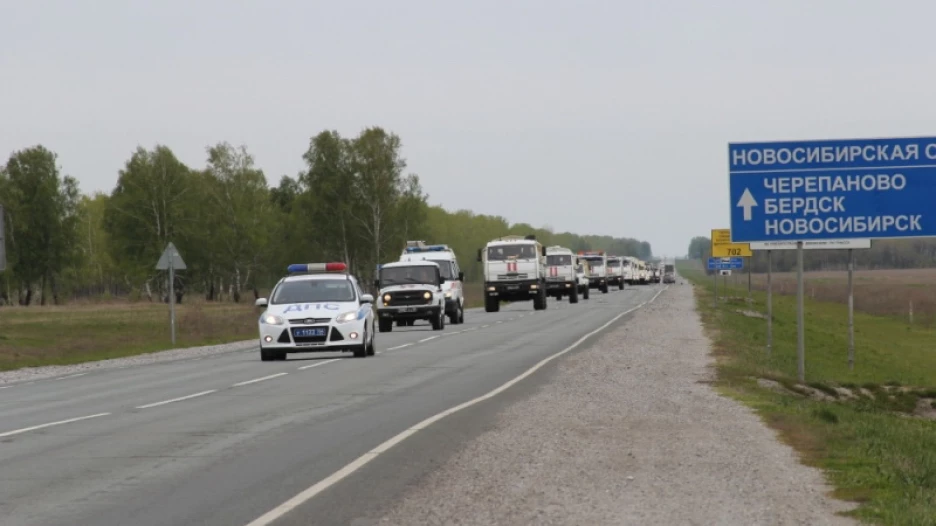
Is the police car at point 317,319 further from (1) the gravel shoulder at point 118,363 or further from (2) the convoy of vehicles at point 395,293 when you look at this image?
(1) the gravel shoulder at point 118,363

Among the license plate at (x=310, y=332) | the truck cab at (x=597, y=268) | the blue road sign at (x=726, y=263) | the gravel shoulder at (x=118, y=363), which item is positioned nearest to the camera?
the license plate at (x=310, y=332)

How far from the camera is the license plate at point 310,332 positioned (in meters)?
27.6

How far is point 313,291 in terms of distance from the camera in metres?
29.0

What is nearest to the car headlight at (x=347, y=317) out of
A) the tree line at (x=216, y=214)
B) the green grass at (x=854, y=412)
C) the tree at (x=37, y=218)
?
the green grass at (x=854, y=412)

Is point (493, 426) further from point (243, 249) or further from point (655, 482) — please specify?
point (243, 249)

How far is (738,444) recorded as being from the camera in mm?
12625

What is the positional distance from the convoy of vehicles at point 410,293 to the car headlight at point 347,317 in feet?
50.3

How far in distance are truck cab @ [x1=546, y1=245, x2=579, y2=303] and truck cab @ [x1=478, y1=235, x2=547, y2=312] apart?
46.3 feet

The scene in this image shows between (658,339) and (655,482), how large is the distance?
82.8 feet

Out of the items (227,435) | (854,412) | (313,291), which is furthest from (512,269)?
(227,435)

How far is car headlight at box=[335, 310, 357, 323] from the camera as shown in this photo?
2778cm

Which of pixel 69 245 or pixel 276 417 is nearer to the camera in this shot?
pixel 276 417

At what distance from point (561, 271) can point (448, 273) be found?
27824 millimetres

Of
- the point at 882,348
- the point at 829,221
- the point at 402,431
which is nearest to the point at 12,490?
the point at 402,431
